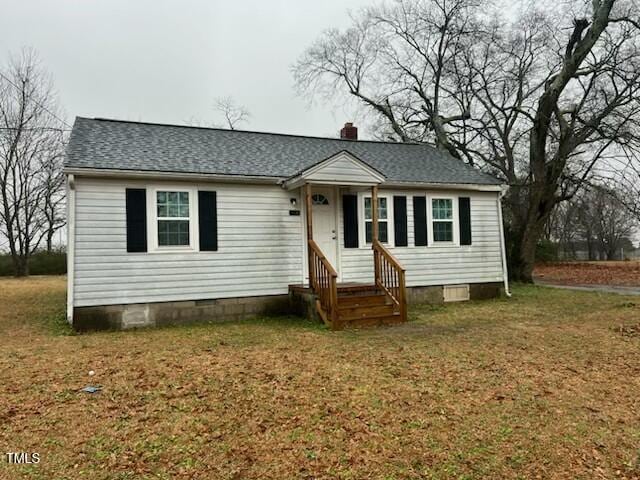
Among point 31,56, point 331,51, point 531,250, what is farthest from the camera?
point 331,51

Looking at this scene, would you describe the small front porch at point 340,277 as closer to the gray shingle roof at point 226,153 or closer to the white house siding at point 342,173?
the white house siding at point 342,173

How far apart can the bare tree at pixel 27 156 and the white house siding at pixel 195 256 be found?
16.9 metres

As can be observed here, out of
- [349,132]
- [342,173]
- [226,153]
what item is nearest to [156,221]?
[226,153]

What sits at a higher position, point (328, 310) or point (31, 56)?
point (31, 56)

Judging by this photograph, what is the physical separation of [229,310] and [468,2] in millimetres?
17690

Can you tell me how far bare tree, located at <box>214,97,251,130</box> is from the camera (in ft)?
94.7

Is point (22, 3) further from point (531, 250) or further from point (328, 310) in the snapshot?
point (531, 250)

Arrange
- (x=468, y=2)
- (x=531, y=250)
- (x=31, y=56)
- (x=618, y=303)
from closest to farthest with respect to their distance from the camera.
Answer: (x=618, y=303) → (x=531, y=250) → (x=468, y=2) → (x=31, y=56)

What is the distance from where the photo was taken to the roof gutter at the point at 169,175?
24.9ft

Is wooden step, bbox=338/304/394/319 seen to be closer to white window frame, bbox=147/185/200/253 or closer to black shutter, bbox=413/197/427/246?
black shutter, bbox=413/197/427/246

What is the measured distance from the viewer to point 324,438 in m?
3.35

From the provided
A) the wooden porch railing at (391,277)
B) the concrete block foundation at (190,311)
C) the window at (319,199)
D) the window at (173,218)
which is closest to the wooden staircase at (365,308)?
the wooden porch railing at (391,277)

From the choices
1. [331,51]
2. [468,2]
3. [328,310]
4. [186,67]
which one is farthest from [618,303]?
[186,67]

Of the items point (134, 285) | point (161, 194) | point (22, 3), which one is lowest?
point (134, 285)
